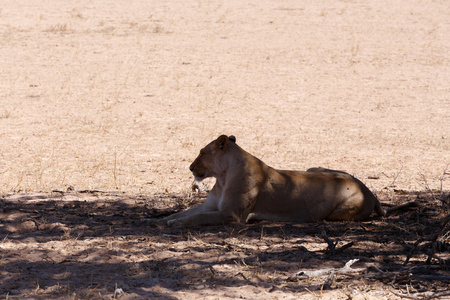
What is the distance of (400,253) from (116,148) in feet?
20.6

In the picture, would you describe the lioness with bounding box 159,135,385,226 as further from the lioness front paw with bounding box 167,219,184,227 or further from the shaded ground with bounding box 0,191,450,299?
the shaded ground with bounding box 0,191,450,299

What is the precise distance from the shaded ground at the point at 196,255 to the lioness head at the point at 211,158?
0.58 metres

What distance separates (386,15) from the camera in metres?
23.4

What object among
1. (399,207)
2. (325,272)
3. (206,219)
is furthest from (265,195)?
(325,272)

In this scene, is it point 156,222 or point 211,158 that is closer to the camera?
point 156,222

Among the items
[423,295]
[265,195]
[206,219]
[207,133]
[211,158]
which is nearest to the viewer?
[423,295]

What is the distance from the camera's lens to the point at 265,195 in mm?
6348

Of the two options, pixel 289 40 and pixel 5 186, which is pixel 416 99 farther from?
pixel 5 186

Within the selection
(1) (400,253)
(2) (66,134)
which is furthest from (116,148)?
(1) (400,253)

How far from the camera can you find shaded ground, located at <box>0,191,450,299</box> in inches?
176

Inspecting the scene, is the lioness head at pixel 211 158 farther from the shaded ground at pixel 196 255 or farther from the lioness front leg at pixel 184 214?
the shaded ground at pixel 196 255

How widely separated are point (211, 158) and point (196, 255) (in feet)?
5.15

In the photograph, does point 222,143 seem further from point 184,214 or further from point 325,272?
point 325,272

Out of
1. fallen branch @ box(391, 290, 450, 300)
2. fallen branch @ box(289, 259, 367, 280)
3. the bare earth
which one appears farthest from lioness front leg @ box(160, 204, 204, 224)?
fallen branch @ box(391, 290, 450, 300)
